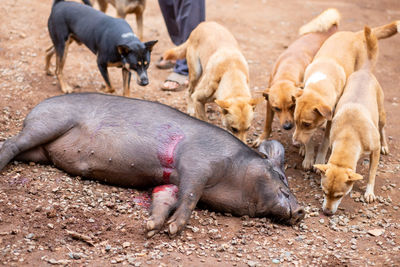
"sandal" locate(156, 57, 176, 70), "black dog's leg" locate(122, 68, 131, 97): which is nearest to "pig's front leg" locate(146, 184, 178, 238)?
"black dog's leg" locate(122, 68, 131, 97)

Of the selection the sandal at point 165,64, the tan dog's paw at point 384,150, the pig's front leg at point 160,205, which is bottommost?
the tan dog's paw at point 384,150

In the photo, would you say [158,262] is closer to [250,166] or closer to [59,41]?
[250,166]

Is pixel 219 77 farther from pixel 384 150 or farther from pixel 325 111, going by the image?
pixel 384 150

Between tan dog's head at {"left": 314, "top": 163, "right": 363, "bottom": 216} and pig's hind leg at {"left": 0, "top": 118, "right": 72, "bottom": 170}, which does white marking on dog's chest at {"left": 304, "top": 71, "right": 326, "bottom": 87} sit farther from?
pig's hind leg at {"left": 0, "top": 118, "right": 72, "bottom": 170}

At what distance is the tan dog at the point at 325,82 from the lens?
16.9 feet

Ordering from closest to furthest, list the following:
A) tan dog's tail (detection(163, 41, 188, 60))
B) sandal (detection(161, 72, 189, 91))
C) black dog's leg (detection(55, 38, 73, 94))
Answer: black dog's leg (detection(55, 38, 73, 94)) < tan dog's tail (detection(163, 41, 188, 60)) < sandal (detection(161, 72, 189, 91))

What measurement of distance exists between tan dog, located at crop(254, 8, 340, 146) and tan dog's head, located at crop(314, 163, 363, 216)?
101cm

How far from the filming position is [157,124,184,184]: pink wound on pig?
4258 mm

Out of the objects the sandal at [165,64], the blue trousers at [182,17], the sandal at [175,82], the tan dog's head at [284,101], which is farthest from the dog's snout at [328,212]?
the sandal at [165,64]

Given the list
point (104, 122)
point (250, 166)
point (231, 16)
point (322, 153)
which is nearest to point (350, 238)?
point (250, 166)

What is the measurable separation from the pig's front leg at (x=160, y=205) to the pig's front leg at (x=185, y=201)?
0.24ft

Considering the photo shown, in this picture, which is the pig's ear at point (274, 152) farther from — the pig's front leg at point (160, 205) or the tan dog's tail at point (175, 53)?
the tan dog's tail at point (175, 53)

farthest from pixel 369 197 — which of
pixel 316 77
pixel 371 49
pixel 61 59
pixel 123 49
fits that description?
pixel 61 59

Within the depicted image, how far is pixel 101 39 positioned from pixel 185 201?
3.19 meters
